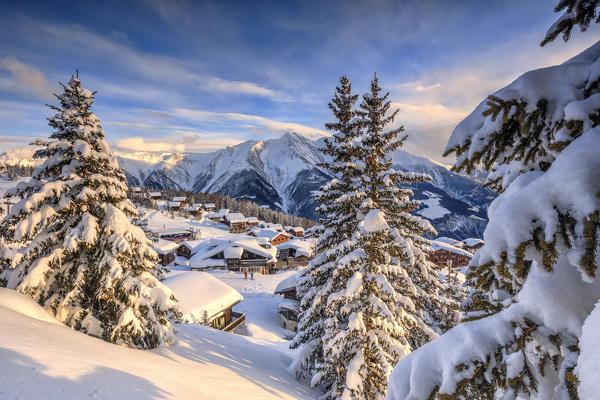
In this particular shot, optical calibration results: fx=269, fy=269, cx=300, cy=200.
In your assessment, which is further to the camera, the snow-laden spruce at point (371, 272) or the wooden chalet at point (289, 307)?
the wooden chalet at point (289, 307)

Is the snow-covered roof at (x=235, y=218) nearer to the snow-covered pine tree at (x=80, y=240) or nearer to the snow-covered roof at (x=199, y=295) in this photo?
the snow-covered roof at (x=199, y=295)

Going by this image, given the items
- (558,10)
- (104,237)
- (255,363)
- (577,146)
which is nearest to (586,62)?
→ (558,10)

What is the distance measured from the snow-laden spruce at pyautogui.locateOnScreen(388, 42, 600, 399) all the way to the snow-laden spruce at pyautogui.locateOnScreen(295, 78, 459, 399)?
21.3ft

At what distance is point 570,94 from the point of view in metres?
2.10

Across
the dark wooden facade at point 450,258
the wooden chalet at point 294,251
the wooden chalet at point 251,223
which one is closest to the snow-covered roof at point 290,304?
the wooden chalet at point 294,251

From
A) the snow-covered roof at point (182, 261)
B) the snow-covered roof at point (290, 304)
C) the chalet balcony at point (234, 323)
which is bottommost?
the snow-covered roof at point (182, 261)

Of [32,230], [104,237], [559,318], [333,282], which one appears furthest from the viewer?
[333,282]

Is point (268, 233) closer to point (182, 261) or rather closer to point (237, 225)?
point (182, 261)

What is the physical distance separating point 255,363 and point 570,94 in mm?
14858

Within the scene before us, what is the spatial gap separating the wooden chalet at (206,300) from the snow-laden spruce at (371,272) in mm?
15822

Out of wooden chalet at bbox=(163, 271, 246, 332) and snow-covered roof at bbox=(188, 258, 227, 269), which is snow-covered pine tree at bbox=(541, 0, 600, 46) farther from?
snow-covered roof at bbox=(188, 258, 227, 269)

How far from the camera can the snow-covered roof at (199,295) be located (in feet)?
76.5

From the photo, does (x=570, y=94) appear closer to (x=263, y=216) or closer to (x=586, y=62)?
(x=586, y=62)

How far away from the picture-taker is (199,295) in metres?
25.7
